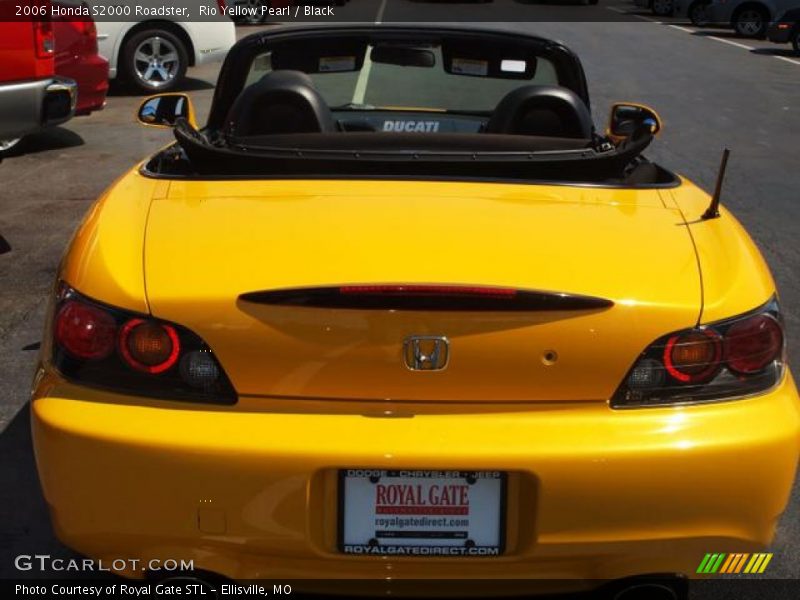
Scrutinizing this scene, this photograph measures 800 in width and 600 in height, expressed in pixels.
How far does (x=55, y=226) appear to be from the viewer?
734cm

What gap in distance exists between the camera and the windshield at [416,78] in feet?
14.5

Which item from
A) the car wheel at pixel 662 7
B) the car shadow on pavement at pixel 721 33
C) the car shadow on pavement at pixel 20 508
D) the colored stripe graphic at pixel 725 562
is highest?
the colored stripe graphic at pixel 725 562

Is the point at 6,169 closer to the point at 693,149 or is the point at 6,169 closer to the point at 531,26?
the point at 693,149

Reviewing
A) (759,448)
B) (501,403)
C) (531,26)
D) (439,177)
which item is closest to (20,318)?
(439,177)

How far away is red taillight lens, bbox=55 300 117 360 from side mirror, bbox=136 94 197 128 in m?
1.47

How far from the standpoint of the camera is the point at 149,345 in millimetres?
2551

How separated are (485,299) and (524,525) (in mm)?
481

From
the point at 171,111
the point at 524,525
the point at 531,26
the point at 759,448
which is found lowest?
the point at 531,26

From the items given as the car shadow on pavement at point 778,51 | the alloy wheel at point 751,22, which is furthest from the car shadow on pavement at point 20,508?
the alloy wheel at point 751,22

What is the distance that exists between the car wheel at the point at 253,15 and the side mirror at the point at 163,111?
59.3 feet

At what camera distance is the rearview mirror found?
4398 mm

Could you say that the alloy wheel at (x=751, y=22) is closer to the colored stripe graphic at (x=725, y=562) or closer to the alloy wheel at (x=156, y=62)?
the alloy wheel at (x=156, y=62)

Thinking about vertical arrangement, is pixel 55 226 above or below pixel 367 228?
below

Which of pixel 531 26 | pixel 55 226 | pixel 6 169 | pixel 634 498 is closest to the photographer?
pixel 634 498
